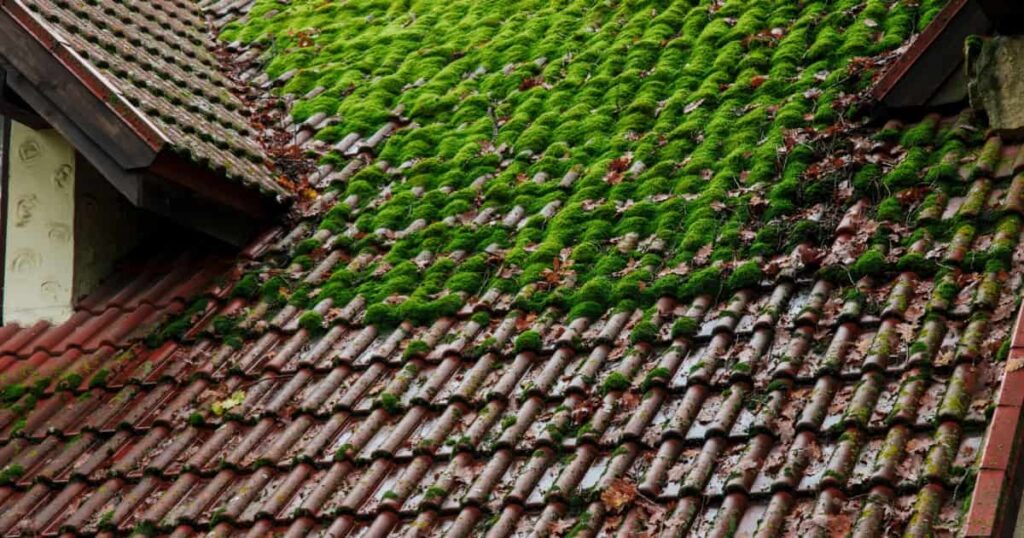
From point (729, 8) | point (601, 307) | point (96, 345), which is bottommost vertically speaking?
point (96, 345)

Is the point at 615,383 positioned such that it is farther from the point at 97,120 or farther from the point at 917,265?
the point at 97,120

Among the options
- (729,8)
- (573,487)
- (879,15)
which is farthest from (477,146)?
(573,487)

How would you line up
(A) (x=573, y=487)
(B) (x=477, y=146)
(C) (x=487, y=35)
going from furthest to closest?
(C) (x=487, y=35), (B) (x=477, y=146), (A) (x=573, y=487)

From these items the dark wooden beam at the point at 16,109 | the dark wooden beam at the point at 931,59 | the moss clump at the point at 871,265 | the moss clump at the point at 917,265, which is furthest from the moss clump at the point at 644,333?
the dark wooden beam at the point at 16,109

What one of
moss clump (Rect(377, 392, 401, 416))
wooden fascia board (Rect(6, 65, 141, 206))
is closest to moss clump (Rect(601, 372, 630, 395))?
moss clump (Rect(377, 392, 401, 416))

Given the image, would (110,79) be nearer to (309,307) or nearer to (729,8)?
(309,307)

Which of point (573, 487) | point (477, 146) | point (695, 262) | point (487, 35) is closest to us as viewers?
point (573, 487)
